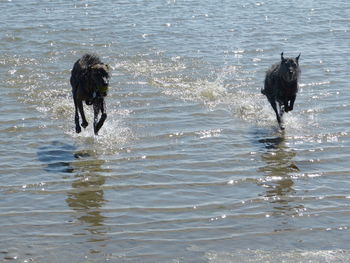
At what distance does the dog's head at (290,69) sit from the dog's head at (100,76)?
3304 mm

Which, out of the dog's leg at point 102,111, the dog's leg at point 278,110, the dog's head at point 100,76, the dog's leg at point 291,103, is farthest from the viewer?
the dog's leg at point 291,103

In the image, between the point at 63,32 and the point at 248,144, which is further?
the point at 63,32

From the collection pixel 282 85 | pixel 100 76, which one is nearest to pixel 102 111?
pixel 100 76

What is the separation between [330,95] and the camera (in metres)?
14.5

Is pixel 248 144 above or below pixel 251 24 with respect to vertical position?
below

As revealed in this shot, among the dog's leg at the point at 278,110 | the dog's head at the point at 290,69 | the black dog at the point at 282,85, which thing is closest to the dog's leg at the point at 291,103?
the black dog at the point at 282,85

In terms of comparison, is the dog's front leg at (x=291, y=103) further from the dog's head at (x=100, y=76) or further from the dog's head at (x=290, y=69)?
the dog's head at (x=100, y=76)

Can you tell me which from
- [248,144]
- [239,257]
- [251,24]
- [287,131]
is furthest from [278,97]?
[251,24]

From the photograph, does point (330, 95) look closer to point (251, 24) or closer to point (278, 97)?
point (278, 97)

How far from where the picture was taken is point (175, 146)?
1167 cm

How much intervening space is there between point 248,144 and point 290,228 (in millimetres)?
3455

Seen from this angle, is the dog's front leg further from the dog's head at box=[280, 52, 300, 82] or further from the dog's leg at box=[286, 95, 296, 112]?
the dog's head at box=[280, 52, 300, 82]

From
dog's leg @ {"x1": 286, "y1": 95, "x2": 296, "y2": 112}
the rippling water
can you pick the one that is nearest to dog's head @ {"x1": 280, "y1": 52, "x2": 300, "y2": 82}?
dog's leg @ {"x1": 286, "y1": 95, "x2": 296, "y2": 112}

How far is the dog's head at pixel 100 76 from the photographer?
1160 cm
